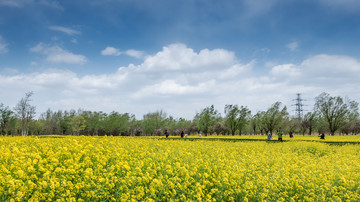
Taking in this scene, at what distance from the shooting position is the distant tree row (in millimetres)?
54344

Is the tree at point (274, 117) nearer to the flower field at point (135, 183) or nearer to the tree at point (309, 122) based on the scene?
the tree at point (309, 122)

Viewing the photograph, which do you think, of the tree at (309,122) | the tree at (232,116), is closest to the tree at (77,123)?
the tree at (232,116)

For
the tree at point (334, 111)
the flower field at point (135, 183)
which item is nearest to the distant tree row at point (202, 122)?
the tree at point (334, 111)

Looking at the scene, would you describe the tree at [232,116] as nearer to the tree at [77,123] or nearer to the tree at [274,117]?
the tree at [274,117]

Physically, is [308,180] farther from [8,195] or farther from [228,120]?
[228,120]

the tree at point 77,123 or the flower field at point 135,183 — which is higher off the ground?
the tree at point 77,123

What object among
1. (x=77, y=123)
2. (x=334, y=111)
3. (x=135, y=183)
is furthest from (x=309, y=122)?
(x=135, y=183)

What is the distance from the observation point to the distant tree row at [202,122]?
5434cm

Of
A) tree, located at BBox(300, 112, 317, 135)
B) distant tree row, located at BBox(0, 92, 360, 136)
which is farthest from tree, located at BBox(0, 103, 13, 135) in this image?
tree, located at BBox(300, 112, 317, 135)

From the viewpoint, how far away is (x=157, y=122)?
227 ft

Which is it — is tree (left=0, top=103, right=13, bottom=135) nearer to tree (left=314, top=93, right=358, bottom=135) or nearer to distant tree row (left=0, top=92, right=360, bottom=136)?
distant tree row (left=0, top=92, right=360, bottom=136)

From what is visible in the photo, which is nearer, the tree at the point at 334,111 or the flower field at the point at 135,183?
the flower field at the point at 135,183

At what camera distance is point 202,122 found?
181 ft

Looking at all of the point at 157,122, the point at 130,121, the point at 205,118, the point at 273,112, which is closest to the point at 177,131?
the point at 157,122
